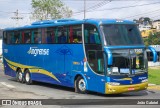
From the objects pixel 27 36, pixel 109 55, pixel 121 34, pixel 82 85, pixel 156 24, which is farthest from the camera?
pixel 156 24

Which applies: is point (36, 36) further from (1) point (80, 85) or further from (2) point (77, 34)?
(1) point (80, 85)

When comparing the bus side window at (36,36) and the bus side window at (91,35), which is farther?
the bus side window at (36,36)

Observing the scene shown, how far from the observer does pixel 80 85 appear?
1988 cm

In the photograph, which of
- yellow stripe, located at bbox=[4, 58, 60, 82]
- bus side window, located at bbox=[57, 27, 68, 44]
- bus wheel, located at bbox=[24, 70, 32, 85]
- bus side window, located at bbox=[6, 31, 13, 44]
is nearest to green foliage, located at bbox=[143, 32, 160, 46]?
bus side window, located at bbox=[6, 31, 13, 44]

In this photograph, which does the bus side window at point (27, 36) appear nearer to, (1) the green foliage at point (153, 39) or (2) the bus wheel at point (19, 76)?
(2) the bus wheel at point (19, 76)

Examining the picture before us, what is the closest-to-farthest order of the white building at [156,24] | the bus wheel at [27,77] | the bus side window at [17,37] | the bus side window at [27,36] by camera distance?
1. the bus side window at [27,36]
2. the bus wheel at [27,77]
3. the bus side window at [17,37]
4. the white building at [156,24]

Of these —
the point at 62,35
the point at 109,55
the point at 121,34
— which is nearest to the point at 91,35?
the point at 121,34

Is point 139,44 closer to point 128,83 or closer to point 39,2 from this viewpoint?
point 128,83

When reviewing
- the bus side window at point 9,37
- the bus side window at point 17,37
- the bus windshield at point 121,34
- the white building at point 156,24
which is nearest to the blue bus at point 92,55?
the bus windshield at point 121,34

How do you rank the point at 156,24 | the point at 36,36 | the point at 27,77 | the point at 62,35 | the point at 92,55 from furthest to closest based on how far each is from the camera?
1. the point at 156,24
2. the point at 27,77
3. the point at 36,36
4. the point at 62,35
5. the point at 92,55

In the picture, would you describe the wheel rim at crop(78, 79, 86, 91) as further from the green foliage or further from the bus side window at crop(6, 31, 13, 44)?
the green foliage

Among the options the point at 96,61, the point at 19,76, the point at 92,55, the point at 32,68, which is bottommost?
the point at 19,76

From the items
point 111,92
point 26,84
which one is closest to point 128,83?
point 111,92

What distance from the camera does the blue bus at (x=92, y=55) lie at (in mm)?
18000
